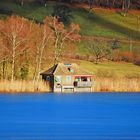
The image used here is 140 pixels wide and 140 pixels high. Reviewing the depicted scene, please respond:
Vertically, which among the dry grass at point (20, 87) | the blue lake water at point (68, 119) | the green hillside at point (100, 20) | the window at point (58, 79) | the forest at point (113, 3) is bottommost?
the blue lake water at point (68, 119)

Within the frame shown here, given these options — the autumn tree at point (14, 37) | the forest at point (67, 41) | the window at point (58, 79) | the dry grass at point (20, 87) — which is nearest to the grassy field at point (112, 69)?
the forest at point (67, 41)

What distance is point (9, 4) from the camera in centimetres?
16712

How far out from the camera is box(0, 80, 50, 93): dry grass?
93375 mm

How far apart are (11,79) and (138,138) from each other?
5647 cm

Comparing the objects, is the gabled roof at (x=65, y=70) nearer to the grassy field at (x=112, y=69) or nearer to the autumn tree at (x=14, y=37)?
the grassy field at (x=112, y=69)

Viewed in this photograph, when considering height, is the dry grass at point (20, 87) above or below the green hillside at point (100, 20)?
below

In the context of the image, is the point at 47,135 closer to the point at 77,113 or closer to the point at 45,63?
the point at 77,113

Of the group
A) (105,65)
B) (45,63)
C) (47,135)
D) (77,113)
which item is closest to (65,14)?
(105,65)

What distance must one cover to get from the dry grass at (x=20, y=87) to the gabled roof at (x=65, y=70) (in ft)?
37.6

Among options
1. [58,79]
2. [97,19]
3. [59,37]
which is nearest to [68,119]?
[58,79]

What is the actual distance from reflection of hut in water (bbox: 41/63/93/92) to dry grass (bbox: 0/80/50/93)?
10.7 meters

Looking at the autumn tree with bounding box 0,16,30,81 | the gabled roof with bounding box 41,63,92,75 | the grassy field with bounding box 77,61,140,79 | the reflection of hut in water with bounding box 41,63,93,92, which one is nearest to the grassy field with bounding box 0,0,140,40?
the grassy field with bounding box 77,61,140,79

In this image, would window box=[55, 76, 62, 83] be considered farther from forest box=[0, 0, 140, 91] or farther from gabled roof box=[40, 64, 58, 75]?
forest box=[0, 0, 140, 91]

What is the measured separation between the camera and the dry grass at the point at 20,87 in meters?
93.4
